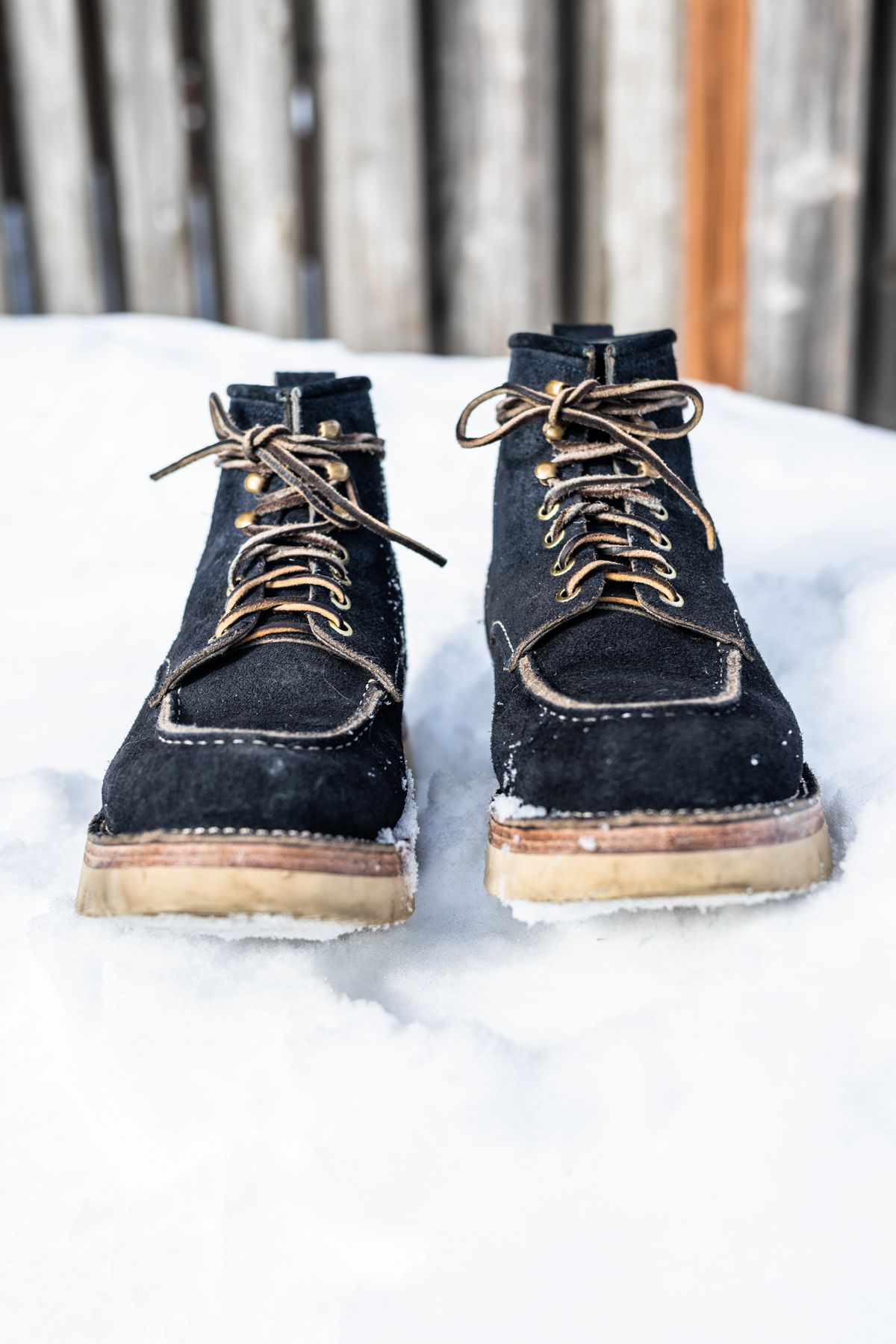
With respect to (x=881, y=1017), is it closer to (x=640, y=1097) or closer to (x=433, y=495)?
(x=640, y=1097)

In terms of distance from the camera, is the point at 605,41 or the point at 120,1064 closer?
the point at 120,1064

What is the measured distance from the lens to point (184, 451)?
91.0 inches

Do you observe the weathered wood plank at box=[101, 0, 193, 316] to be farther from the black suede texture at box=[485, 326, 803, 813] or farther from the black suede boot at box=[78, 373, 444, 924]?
the black suede texture at box=[485, 326, 803, 813]

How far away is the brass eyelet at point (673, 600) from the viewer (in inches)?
54.4

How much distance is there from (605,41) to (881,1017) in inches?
108

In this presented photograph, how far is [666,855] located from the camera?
43.5 inches

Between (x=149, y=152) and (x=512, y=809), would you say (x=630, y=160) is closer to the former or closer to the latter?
(x=149, y=152)

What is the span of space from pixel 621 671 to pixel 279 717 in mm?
414

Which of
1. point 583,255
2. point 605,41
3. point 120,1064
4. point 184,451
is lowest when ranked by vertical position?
point 120,1064

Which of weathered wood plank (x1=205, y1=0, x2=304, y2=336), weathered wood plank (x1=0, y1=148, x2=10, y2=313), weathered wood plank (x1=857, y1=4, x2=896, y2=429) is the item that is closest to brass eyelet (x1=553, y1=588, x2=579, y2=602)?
weathered wood plank (x1=205, y1=0, x2=304, y2=336)

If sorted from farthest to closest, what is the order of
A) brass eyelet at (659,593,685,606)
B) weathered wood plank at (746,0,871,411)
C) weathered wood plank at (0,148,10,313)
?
weathered wood plank at (0,148,10,313), weathered wood plank at (746,0,871,411), brass eyelet at (659,593,685,606)

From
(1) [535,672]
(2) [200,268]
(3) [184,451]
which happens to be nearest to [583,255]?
(2) [200,268]

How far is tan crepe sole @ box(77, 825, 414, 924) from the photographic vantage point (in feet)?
3.64

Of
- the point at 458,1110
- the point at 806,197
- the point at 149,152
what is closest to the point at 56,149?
the point at 149,152
